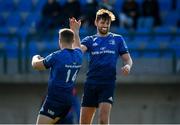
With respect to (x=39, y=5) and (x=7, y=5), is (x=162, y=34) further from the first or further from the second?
(x=7, y=5)

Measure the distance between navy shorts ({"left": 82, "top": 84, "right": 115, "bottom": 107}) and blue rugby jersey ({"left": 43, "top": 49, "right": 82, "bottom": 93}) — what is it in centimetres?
103

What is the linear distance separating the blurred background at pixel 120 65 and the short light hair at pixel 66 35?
6.88m

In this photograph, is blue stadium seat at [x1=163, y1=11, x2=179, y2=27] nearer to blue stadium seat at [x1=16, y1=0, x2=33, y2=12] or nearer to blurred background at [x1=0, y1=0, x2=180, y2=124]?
blurred background at [x1=0, y1=0, x2=180, y2=124]

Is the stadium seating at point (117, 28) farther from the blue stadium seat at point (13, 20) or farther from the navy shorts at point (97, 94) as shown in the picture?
the navy shorts at point (97, 94)

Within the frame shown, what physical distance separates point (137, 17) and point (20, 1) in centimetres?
369

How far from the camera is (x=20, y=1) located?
20.8 m

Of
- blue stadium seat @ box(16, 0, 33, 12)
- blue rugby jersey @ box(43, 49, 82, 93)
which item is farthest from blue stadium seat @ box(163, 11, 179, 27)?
blue rugby jersey @ box(43, 49, 82, 93)

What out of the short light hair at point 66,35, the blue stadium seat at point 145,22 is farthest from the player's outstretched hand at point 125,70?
the blue stadium seat at point 145,22

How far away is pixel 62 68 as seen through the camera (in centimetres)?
1041

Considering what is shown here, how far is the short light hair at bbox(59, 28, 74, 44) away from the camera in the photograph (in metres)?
10.3

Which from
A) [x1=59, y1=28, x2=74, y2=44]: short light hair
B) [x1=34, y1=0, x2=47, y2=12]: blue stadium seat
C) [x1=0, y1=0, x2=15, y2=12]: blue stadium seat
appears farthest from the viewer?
[x1=0, y1=0, x2=15, y2=12]: blue stadium seat

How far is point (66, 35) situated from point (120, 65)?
7007 millimetres

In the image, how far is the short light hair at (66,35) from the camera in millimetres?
10281

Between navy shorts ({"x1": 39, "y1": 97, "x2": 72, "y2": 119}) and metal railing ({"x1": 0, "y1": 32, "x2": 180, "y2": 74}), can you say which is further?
metal railing ({"x1": 0, "y1": 32, "x2": 180, "y2": 74})
